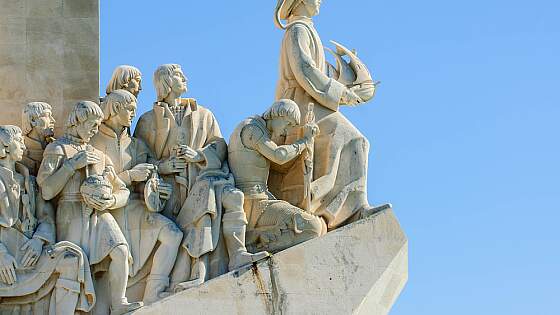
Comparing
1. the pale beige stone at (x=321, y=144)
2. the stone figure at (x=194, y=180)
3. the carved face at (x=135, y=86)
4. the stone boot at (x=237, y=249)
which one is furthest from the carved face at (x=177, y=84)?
the stone boot at (x=237, y=249)

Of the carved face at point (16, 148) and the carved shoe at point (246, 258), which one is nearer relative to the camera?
the carved face at point (16, 148)

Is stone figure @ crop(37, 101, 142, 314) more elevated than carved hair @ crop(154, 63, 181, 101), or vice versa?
carved hair @ crop(154, 63, 181, 101)

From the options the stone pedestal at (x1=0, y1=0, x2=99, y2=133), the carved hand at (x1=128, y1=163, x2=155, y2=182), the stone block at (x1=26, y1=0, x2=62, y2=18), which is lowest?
the carved hand at (x1=128, y1=163, x2=155, y2=182)

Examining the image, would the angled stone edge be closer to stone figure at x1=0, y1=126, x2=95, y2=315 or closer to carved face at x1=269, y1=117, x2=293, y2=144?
stone figure at x1=0, y1=126, x2=95, y2=315

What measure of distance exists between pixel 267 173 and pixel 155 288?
5.23 ft

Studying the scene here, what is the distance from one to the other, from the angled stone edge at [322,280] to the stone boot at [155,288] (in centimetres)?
20

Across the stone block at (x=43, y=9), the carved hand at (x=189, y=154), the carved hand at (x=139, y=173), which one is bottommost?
the carved hand at (x=139, y=173)

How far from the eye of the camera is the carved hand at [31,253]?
1984 cm

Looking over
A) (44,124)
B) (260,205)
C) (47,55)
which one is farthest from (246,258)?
(47,55)

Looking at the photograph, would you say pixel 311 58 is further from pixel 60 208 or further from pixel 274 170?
pixel 60 208

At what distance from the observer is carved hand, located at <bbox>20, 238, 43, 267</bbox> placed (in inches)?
781

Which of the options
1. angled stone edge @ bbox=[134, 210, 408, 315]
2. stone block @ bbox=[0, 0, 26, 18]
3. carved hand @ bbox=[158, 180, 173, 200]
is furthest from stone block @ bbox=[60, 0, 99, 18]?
angled stone edge @ bbox=[134, 210, 408, 315]

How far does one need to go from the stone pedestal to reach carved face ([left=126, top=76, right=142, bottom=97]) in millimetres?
387

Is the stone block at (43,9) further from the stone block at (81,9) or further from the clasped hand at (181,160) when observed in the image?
the clasped hand at (181,160)
